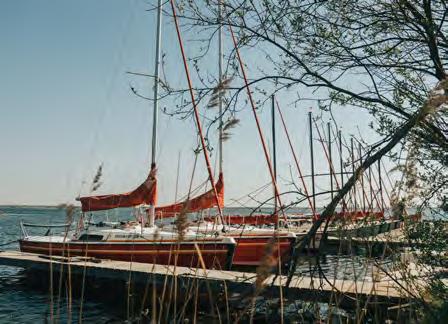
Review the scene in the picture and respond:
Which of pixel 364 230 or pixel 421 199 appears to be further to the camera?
pixel 421 199

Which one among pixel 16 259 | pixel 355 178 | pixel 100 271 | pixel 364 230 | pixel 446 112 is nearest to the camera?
pixel 355 178

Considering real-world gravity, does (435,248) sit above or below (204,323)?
above

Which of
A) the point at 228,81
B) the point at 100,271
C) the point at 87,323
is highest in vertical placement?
the point at 228,81

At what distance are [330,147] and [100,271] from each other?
400 inches

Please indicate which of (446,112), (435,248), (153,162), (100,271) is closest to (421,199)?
(435,248)

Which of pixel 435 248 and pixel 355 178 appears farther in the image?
pixel 435 248

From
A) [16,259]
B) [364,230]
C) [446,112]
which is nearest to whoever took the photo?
[364,230]

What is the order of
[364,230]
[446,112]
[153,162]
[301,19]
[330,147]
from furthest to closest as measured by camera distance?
[153,162], [301,19], [446,112], [364,230], [330,147]

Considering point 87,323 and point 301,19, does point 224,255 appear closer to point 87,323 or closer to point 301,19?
point 87,323

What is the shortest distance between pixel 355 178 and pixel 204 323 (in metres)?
8.97

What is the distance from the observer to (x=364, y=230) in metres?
3.68

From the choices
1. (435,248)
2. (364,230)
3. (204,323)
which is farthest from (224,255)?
(364,230)

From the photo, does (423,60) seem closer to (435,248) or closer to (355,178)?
(435,248)

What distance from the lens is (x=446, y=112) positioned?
416 centimetres
